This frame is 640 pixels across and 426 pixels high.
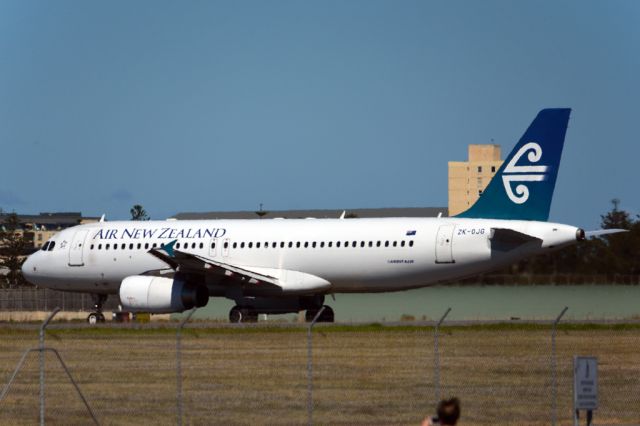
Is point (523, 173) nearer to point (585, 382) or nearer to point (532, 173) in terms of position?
point (532, 173)

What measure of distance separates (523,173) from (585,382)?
22426mm

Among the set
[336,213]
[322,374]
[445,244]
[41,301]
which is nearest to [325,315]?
[445,244]

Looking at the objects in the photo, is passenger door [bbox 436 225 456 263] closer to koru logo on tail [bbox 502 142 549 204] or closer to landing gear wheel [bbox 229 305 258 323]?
koru logo on tail [bbox 502 142 549 204]

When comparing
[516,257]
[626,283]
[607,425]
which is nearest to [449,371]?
[607,425]

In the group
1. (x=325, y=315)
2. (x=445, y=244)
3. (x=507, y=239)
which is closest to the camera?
(x=507, y=239)

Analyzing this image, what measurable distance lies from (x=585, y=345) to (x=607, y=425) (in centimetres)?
1082

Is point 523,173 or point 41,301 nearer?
point 523,173

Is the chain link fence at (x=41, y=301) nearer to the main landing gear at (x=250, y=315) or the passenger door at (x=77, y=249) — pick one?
the passenger door at (x=77, y=249)

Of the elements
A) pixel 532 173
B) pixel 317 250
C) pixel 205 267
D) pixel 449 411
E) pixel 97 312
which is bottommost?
pixel 449 411

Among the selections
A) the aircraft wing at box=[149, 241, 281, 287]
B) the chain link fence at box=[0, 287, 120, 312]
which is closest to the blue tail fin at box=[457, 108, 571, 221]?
the aircraft wing at box=[149, 241, 281, 287]

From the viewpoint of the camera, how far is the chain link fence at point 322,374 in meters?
20.6

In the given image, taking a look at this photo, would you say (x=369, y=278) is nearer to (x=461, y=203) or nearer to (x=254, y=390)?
(x=254, y=390)

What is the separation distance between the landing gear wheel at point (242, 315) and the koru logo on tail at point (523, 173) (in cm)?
858

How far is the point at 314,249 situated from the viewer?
4006cm
